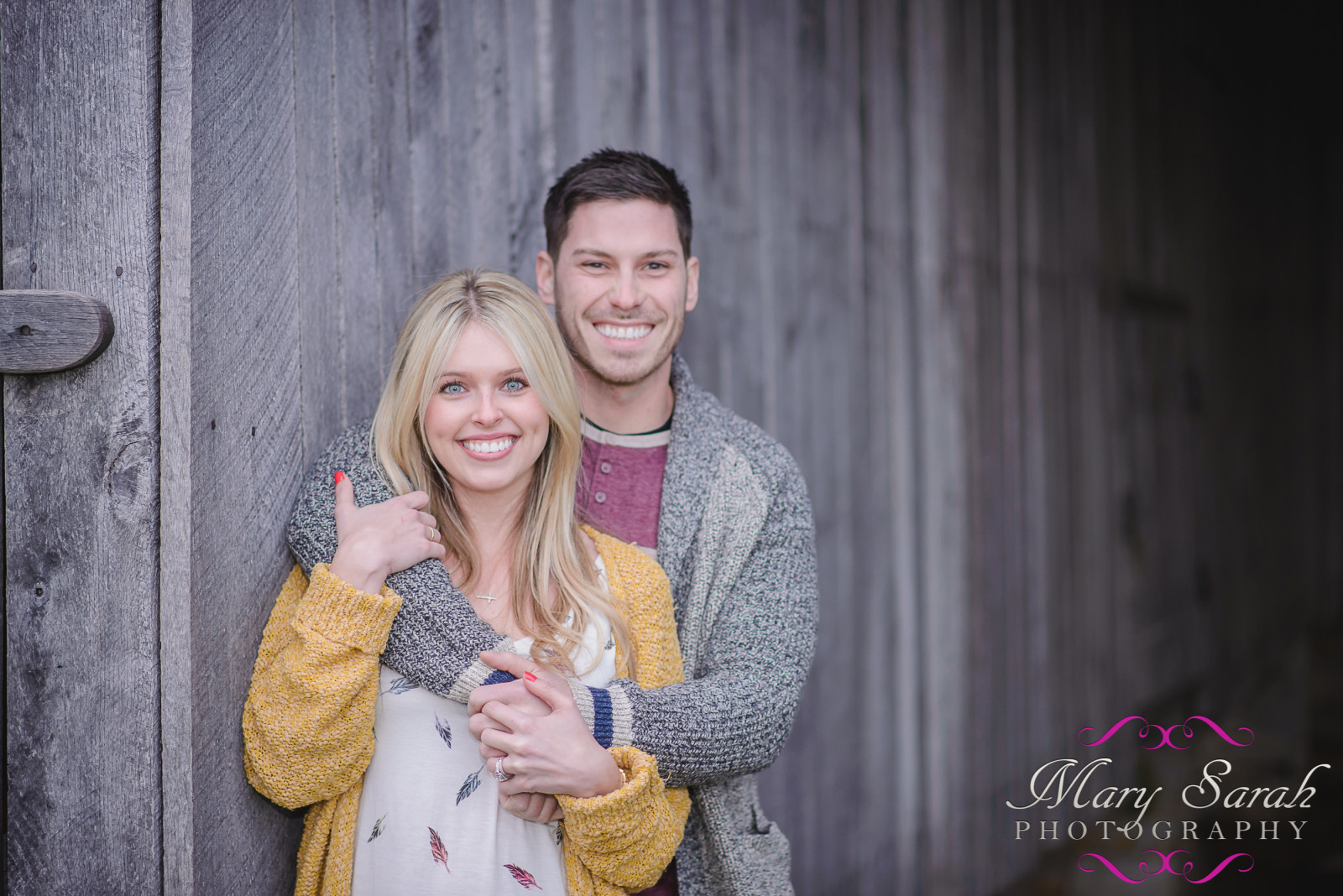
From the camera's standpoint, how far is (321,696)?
5.02 feet

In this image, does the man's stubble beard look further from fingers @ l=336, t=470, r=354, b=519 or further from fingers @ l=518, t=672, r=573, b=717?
fingers @ l=518, t=672, r=573, b=717

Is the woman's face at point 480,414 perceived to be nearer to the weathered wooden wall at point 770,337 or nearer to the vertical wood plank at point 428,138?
the weathered wooden wall at point 770,337

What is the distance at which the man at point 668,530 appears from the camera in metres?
1.65

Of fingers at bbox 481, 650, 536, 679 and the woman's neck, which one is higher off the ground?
the woman's neck

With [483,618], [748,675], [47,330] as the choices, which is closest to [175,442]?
[47,330]

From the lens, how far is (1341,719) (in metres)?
6.75

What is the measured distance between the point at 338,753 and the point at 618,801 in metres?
0.45

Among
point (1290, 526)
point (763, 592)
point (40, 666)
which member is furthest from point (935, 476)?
point (1290, 526)

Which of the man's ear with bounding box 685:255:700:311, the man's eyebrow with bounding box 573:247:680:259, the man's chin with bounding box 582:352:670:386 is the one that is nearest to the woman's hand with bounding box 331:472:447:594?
the man's chin with bounding box 582:352:670:386

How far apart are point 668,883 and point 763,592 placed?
1.99 feet

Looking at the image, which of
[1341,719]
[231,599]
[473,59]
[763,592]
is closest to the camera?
[231,599]

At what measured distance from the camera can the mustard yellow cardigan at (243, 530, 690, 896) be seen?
1544mm

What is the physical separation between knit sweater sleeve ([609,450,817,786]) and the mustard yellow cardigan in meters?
0.08

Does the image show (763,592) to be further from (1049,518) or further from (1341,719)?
(1341,719)
